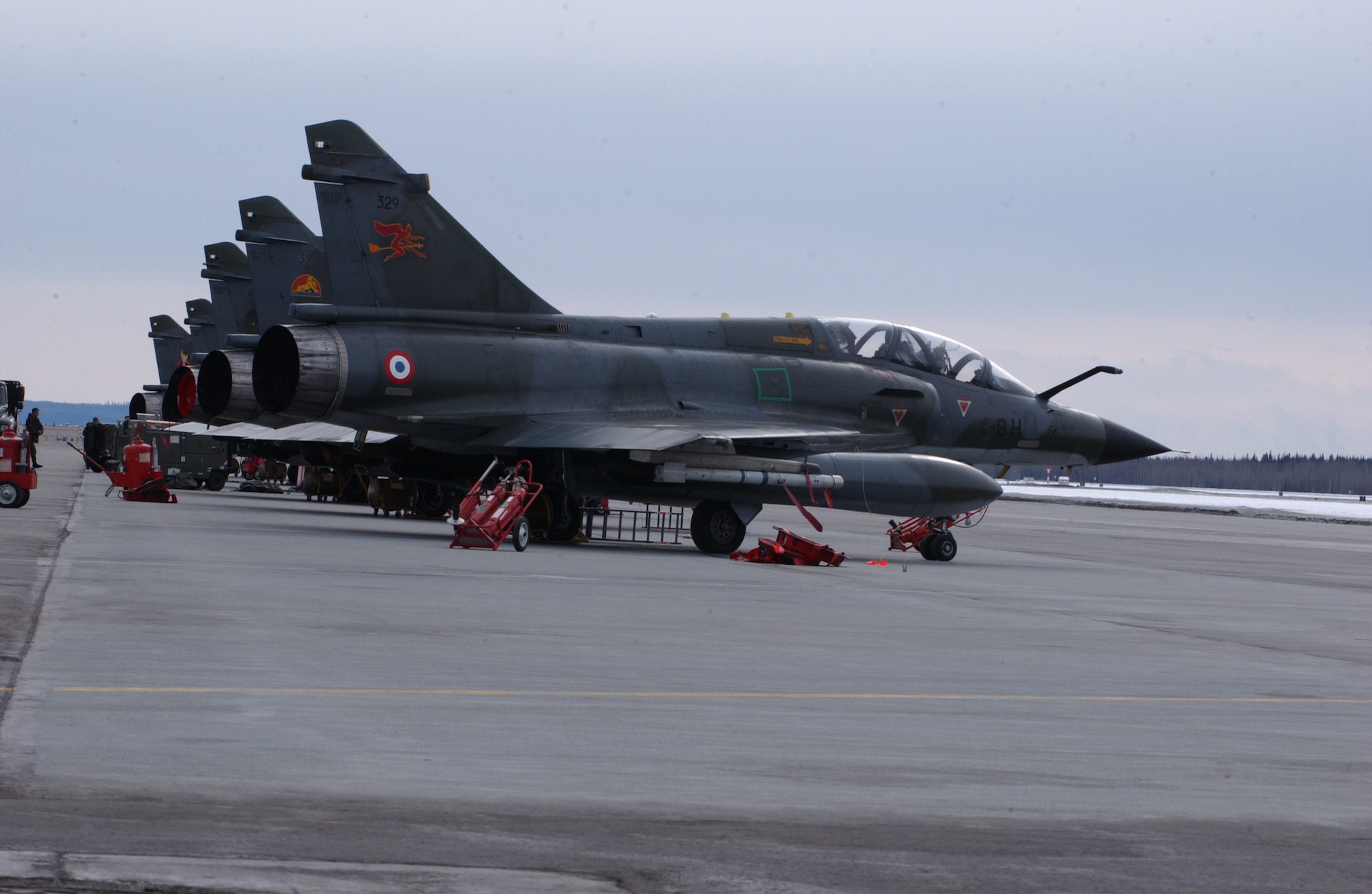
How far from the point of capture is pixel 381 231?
70.9 feet

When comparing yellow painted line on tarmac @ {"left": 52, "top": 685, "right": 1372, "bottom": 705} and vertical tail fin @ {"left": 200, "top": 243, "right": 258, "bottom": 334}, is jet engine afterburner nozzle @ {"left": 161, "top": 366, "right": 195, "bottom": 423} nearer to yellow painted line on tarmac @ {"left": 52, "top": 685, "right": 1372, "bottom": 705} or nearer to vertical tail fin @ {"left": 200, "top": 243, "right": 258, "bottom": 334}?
vertical tail fin @ {"left": 200, "top": 243, "right": 258, "bottom": 334}

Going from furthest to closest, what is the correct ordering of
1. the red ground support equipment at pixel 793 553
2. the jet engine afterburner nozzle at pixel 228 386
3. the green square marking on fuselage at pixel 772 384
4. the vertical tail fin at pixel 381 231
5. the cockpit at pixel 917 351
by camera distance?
the cockpit at pixel 917 351 < the green square marking on fuselage at pixel 772 384 < the jet engine afterburner nozzle at pixel 228 386 < the vertical tail fin at pixel 381 231 < the red ground support equipment at pixel 793 553

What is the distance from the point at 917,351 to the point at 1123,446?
172 inches

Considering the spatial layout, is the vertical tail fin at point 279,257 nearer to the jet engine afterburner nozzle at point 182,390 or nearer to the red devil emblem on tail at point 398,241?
the jet engine afterburner nozzle at point 182,390

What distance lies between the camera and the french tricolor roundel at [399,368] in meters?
20.9

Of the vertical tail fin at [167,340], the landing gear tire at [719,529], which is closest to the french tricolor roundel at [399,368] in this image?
the landing gear tire at [719,529]

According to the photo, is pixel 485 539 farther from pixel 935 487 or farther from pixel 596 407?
pixel 935 487

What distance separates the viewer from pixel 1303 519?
1911 inches

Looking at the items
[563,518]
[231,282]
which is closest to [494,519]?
[563,518]

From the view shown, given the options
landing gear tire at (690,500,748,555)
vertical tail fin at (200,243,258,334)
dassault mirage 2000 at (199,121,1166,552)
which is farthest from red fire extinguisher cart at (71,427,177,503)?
landing gear tire at (690,500,748,555)

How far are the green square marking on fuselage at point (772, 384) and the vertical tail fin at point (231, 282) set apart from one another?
16.5m

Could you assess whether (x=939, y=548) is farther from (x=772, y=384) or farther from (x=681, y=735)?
(x=681, y=735)

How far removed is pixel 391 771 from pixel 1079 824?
8.38ft

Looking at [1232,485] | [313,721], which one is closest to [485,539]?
[313,721]
